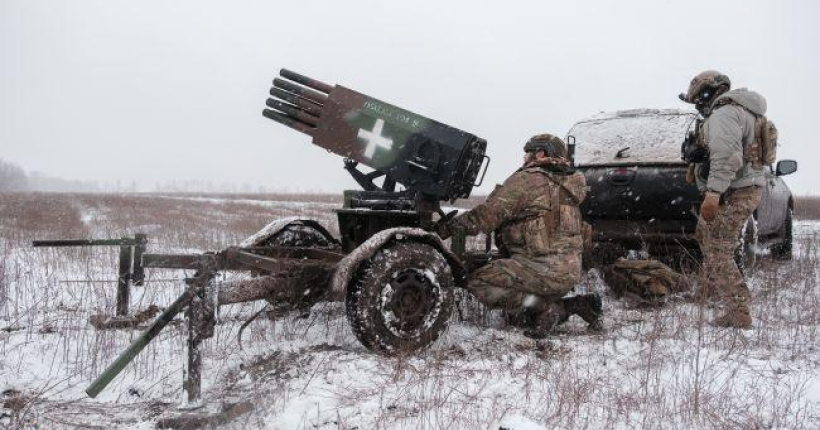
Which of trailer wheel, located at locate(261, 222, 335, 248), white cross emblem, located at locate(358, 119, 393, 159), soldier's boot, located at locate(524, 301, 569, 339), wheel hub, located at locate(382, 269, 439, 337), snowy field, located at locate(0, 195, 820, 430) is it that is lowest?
snowy field, located at locate(0, 195, 820, 430)

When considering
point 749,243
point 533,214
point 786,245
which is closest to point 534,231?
point 533,214

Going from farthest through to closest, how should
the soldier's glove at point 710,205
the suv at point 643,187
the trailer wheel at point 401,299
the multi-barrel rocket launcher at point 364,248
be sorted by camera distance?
1. the suv at point 643,187
2. the soldier's glove at point 710,205
3. the trailer wheel at point 401,299
4. the multi-barrel rocket launcher at point 364,248

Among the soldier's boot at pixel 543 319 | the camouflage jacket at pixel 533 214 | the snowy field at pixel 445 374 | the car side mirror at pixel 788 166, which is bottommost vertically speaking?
the snowy field at pixel 445 374

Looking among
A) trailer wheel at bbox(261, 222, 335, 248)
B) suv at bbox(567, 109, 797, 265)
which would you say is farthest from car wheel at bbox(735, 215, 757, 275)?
trailer wheel at bbox(261, 222, 335, 248)

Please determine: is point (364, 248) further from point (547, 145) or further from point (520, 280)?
point (547, 145)

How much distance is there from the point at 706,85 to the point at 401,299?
3.15 m

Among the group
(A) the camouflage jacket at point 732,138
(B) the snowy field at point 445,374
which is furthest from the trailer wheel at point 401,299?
(A) the camouflage jacket at point 732,138

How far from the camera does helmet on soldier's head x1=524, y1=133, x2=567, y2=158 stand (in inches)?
176

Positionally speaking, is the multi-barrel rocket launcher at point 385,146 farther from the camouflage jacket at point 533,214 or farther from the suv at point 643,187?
the suv at point 643,187

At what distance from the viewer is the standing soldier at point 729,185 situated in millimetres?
4418

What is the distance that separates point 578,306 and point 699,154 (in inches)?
63.1

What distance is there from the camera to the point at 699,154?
192 inches

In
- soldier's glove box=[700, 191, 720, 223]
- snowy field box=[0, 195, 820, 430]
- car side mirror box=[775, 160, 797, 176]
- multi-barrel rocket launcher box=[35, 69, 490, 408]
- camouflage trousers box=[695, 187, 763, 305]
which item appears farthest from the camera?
car side mirror box=[775, 160, 797, 176]

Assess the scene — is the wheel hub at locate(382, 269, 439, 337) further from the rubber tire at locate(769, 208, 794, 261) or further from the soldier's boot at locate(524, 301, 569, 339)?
the rubber tire at locate(769, 208, 794, 261)
